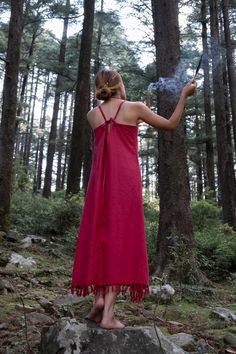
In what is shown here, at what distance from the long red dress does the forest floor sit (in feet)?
1.22

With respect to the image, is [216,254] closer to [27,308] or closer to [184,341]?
[27,308]

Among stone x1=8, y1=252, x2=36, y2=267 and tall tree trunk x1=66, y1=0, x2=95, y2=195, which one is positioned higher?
tall tree trunk x1=66, y1=0, x2=95, y2=195

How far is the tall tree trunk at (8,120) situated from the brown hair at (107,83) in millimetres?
6812

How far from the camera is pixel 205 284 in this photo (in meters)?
6.96

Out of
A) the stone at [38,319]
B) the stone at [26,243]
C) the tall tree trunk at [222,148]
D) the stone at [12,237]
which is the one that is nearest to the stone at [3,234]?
the stone at [12,237]

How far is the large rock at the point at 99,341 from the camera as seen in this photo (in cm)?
294

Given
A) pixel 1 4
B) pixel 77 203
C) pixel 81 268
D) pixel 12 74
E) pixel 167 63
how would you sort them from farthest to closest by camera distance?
pixel 1 4 < pixel 77 203 < pixel 12 74 < pixel 167 63 < pixel 81 268

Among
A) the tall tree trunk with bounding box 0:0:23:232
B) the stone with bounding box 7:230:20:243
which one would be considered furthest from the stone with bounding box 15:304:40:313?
the tall tree trunk with bounding box 0:0:23:232

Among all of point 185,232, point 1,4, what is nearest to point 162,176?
point 185,232

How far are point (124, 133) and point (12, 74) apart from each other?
730cm

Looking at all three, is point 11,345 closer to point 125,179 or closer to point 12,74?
point 125,179

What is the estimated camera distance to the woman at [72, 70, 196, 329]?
320 centimetres

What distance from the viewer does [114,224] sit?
325 cm

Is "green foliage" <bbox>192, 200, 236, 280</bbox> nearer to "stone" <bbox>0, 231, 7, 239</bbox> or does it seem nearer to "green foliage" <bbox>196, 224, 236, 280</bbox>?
"green foliage" <bbox>196, 224, 236, 280</bbox>
